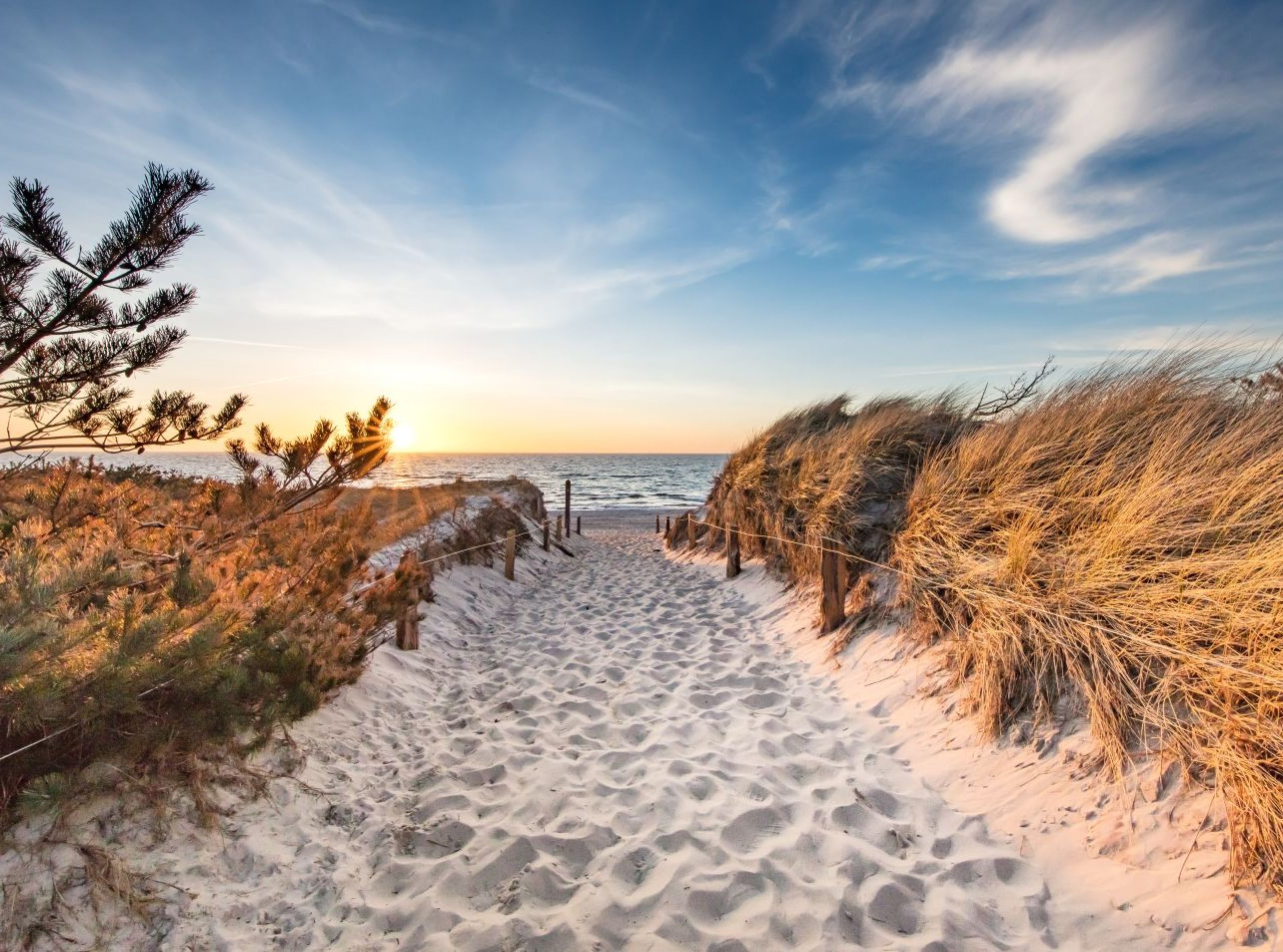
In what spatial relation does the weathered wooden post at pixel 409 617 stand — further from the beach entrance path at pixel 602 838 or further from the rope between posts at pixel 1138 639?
the rope between posts at pixel 1138 639

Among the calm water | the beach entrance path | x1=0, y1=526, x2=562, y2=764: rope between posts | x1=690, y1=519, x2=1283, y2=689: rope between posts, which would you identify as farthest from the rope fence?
x1=690, y1=519, x2=1283, y2=689: rope between posts

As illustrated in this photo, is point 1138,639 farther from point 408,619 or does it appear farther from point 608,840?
point 408,619

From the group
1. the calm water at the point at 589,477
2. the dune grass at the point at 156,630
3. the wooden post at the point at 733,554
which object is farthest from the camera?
the calm water at the point at 589,477

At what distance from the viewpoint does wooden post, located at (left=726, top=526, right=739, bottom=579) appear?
1048cm

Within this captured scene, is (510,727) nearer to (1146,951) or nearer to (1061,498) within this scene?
(1146,951)

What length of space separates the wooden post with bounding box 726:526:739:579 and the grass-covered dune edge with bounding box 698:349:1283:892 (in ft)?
9.76

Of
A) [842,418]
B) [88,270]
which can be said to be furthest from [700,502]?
[88,270]

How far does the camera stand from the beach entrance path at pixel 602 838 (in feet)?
8.53

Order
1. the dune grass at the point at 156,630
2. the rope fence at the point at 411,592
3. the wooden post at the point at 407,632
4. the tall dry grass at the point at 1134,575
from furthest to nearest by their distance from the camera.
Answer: the wooden post at the point at 407,632 → the tall dry grass at the point at 1134,575 → the rope fence at the point at 411,592 → the dune grass at the point at 156,630

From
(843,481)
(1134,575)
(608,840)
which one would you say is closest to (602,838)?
(608,840)

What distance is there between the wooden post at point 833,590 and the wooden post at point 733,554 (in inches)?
158

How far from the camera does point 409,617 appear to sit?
20.3 ft

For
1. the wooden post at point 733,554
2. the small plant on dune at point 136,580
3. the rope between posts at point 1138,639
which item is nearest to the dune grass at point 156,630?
the small plant on dune at point 136,580

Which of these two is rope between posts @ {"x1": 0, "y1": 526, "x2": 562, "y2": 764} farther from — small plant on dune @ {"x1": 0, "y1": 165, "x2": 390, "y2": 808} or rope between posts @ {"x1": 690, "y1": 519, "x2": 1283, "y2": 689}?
rope between posts @ {"x1": 690, "y1": 519, "x2": 1283, "y2": 689}
